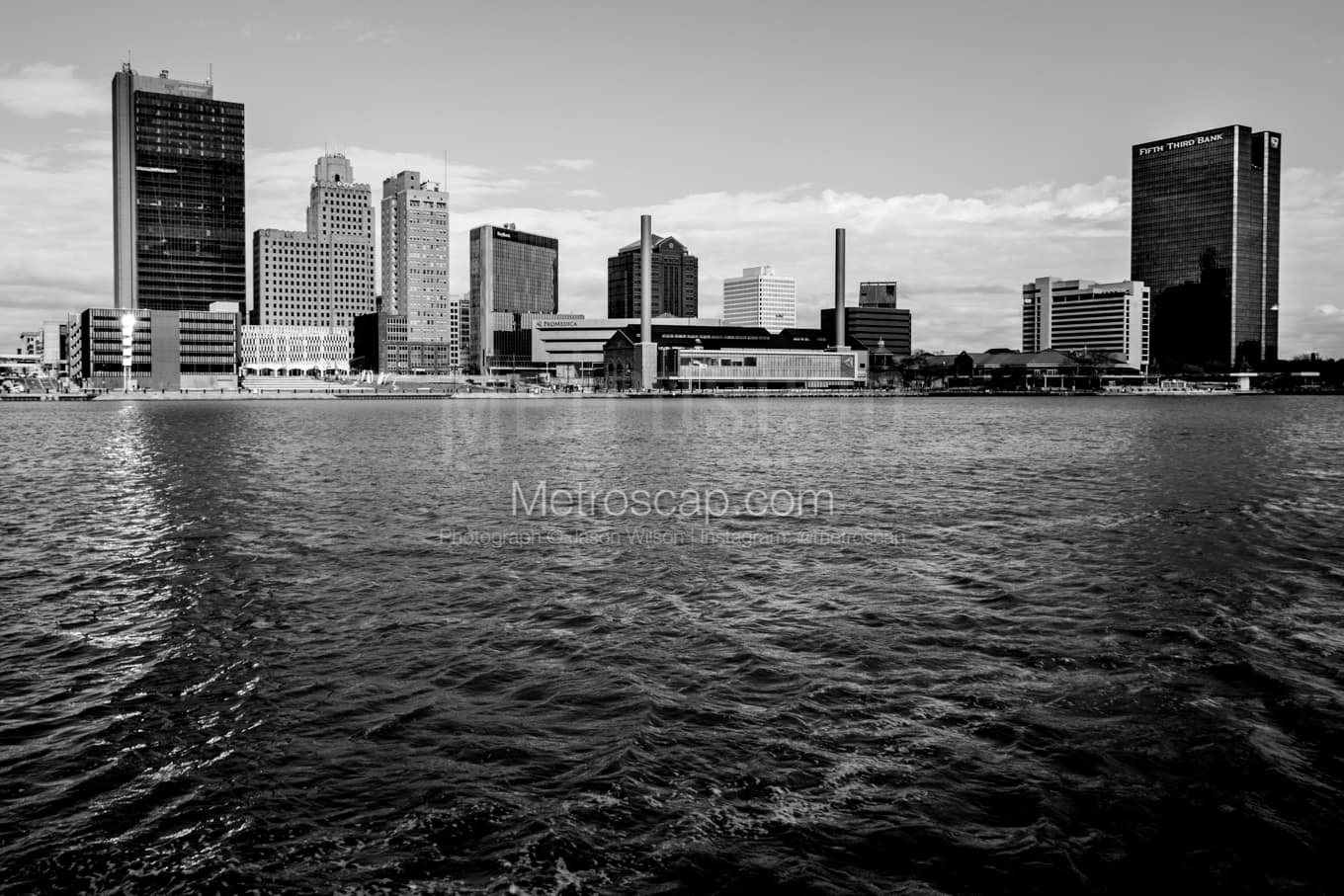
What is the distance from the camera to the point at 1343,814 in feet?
45.5

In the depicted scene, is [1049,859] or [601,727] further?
[601,727]

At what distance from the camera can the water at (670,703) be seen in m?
12.7

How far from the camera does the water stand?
1274 centimetres

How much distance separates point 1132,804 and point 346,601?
64.1 feet

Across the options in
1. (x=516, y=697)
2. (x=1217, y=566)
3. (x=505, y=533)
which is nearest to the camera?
(x=516, y=697)

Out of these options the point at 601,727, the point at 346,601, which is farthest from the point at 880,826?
the point at 346,601

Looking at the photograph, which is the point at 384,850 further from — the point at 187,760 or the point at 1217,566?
the point at 1217,566

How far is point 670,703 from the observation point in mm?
18188
